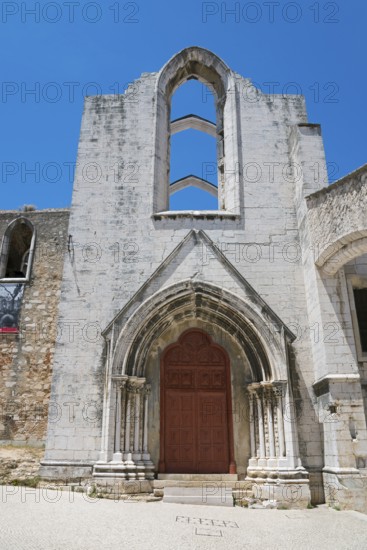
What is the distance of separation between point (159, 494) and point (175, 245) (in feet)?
17.1

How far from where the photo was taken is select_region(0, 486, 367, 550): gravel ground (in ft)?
16.0

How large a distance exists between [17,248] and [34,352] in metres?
3.71

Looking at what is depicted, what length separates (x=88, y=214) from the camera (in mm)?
10867

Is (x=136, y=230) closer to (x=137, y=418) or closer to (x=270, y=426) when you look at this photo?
(x=137, y=418)

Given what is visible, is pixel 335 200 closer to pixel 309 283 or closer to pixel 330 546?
pixel 309 283

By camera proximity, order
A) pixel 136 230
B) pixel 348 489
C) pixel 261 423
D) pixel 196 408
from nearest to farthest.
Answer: pixel 348 489 → pixel 261 423 → pixel 196 408 → pixel 136 230

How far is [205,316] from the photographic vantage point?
10.2 m

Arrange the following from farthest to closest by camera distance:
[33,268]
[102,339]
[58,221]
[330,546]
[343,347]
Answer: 1. [58,221]
2. [33,268]
3. [102,339]
4. [343,347]
5. [330,546]

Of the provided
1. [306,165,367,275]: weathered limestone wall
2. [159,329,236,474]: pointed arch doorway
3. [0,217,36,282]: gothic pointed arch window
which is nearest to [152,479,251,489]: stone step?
[159,329,236,474]: pointed arch doorway

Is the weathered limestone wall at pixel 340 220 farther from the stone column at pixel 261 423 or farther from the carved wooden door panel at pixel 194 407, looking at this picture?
the carved wooden door panel at pixel 194 407

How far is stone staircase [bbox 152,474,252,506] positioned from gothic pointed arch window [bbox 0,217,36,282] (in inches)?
259

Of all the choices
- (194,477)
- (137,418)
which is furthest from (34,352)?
(194,477)


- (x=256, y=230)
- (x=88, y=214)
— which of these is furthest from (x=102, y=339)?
(x=256, y=230)

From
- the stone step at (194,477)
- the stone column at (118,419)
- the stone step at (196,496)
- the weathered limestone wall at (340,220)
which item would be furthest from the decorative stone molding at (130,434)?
the weathered limestone wall at (340,220)
